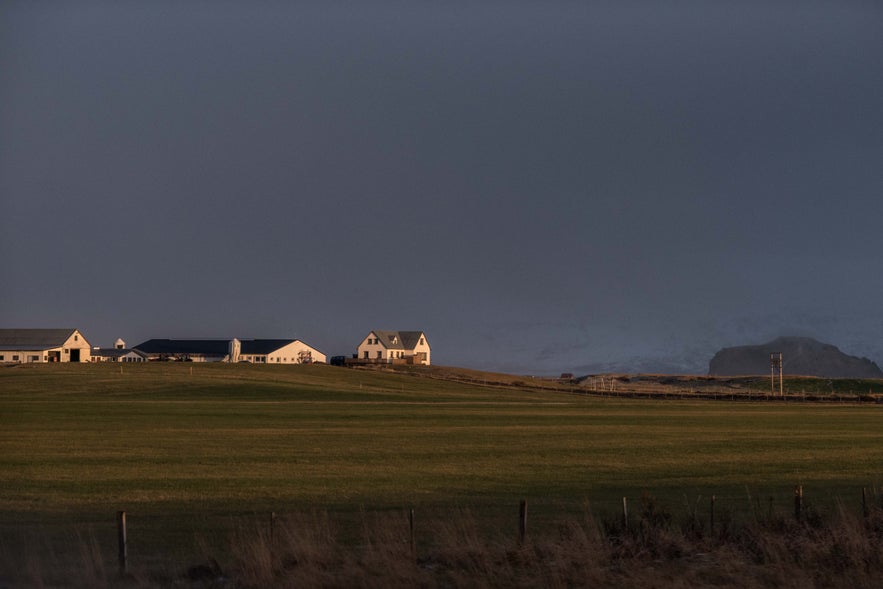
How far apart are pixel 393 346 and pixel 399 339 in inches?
128

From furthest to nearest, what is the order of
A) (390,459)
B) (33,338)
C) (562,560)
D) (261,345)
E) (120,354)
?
1. (120,354)
2. (261,345)
3. (33,338)
4. (390,459)
5. (562,560)

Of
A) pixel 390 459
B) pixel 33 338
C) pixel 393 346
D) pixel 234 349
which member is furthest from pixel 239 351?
pixel 390 459

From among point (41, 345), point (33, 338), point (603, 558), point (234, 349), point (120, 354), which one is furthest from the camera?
point (120, 354)

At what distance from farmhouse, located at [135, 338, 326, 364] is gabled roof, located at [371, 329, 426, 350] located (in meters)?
11.6

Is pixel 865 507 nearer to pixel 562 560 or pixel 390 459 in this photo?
pixel 562 560

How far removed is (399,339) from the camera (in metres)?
187

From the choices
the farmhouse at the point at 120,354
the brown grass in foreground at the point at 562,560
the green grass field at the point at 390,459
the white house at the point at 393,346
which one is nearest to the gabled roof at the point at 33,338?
the farmhouse at the point at 120,354

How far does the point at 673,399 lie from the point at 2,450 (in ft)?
281

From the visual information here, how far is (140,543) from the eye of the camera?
69.4 feet

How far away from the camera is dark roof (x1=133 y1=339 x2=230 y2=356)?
609ft

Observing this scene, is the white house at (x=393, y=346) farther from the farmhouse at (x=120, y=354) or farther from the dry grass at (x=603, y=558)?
the dry grass at (x=603, y=558)

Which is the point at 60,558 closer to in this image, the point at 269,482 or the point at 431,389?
the point at 269,482

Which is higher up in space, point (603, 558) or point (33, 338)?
point (33, 338)

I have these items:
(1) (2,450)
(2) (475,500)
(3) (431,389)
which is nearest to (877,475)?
(2) (475,500)
